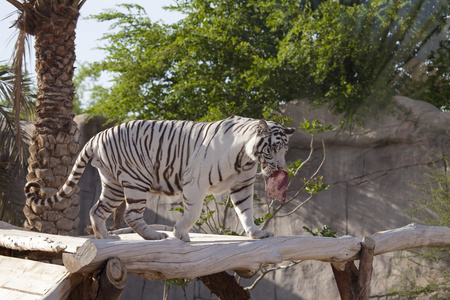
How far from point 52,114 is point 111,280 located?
3.33m

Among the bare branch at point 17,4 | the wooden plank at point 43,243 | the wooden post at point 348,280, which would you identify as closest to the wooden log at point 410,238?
the wooden post at point 348,280

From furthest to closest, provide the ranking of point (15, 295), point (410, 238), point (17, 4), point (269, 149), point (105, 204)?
point (17, 4)
point (410, 238)
point (105, 204)
point (269, 149)
point (15, 295)

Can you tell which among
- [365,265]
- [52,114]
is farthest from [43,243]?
[52,114]

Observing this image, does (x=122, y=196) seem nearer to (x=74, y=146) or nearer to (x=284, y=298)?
(x=74, y=146)

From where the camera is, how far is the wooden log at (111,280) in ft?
10.4

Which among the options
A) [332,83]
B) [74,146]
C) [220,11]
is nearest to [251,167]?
[74,146]

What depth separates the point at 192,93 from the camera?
28.8ft

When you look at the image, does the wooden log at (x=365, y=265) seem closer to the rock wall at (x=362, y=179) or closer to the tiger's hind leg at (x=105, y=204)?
the tiger's hind leg at (x=105, y=204)

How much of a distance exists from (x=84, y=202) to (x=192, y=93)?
2.56m

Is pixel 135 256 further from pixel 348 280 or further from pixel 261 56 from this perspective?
pixel 261 56

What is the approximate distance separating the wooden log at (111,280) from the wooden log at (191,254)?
5 cm

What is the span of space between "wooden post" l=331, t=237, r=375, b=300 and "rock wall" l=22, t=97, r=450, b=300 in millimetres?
2662

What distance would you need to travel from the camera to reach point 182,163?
13.8 ft

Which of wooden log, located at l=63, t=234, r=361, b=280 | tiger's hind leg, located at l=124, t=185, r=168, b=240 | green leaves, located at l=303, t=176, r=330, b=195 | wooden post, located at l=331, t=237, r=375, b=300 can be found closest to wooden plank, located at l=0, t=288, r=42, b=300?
wooden log, located at l=63, t=234, r=361, b=280
